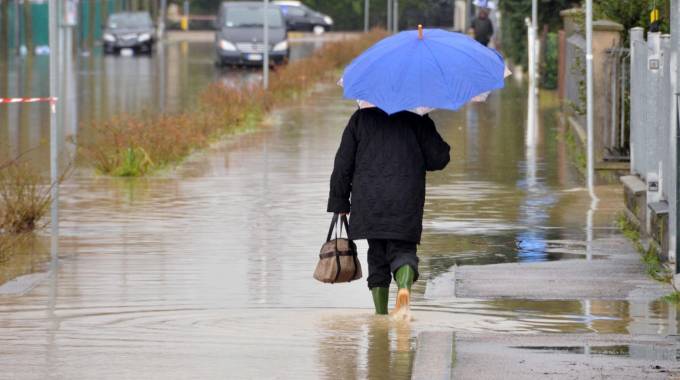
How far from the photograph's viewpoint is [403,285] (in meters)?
9.62

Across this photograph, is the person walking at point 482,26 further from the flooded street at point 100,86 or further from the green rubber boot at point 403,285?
the green rubber boot at point 403,285

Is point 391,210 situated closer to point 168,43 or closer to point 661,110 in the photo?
point 661,110

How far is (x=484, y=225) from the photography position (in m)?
14.4

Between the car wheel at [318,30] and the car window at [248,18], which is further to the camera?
the car wheel at [318,30]

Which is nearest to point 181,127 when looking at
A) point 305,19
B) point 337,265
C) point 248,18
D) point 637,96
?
point 637,96

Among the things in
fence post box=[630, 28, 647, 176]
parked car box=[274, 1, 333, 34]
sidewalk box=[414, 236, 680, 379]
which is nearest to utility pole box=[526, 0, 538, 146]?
fence post box=[630, 28, 647, 176]

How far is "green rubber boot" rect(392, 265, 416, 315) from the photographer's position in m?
9.56

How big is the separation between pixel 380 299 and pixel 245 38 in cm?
3834

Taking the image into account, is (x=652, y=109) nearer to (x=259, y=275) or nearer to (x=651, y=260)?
(x=651, y=260)

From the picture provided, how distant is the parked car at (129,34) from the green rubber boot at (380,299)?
50.6 metres

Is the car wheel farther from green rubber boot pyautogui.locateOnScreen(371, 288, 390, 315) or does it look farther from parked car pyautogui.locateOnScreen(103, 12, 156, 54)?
green rubber boot pyautogui.locateOnScreen(371, 288, 390, 315)

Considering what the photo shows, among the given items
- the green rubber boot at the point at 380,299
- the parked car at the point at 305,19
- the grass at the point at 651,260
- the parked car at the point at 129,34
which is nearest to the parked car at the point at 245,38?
the parked car at the point at 129,34

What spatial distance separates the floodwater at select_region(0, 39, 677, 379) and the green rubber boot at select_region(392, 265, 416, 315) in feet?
0.40

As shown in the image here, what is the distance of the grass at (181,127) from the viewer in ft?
60.1
